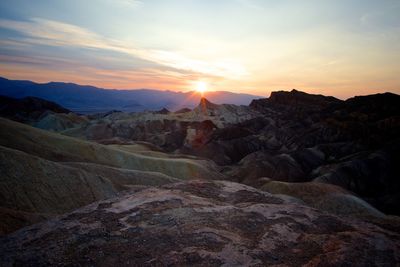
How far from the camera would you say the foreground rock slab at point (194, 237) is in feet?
39.2

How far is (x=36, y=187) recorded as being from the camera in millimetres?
29875

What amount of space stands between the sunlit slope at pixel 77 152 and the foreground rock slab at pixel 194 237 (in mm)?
30735

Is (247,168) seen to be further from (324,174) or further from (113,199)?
(113,199)

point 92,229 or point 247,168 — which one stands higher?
point 92,229

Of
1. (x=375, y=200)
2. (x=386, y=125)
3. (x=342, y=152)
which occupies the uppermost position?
(x=386, y=125)

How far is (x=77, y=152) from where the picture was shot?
5244 centimetres

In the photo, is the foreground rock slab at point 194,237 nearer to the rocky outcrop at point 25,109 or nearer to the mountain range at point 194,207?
the mountain range at point 194,207

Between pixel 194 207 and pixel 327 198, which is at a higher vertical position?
pixel 194 207

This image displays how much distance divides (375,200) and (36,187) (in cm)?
5639

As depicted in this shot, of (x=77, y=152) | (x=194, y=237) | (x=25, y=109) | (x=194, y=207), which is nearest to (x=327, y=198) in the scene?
(x=194, y=207)

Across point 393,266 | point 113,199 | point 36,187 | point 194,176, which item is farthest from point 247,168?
point 393,266

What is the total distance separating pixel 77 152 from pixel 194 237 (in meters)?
44.0

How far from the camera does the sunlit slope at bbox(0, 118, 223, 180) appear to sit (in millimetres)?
43656

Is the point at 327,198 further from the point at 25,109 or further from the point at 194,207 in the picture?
the point at 25,109
